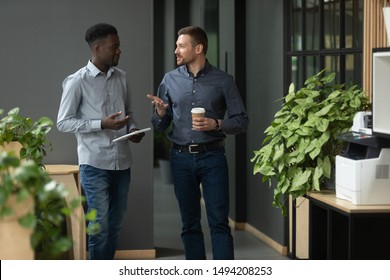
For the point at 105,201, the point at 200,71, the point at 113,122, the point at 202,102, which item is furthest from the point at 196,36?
the point at 105,201

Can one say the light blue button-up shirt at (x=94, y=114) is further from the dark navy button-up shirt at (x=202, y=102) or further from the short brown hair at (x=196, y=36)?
the short brown hair at (x=196, y=36)

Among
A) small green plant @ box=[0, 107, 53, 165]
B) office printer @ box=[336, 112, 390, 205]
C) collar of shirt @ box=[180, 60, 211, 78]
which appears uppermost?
collar of shirt @ box=[180, 60, 211, 78]

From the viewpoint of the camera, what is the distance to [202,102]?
183 inches

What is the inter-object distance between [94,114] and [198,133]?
1.89 feet

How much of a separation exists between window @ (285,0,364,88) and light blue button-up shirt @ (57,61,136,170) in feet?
4.62

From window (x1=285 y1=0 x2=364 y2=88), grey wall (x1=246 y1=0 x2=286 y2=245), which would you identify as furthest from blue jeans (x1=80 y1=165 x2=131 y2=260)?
grey wall (x1=246 y1=0 x2=286 y2=245)

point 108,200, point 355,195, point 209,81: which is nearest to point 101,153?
point 108,200

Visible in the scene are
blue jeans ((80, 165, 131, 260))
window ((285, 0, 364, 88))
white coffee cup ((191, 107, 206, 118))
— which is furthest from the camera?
window ((285, 0, 364, 88))

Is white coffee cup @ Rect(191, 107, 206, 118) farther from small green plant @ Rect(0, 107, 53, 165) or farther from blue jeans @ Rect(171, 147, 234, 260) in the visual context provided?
small green plant @ Rect(0, 107, 53, 165)

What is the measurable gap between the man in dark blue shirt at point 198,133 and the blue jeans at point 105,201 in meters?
0.32

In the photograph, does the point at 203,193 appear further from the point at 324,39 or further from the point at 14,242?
the point at 14,242

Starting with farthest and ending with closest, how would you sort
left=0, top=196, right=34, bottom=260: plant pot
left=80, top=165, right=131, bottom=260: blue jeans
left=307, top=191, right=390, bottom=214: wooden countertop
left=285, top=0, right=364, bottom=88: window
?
left=285, top=0, right=364, bottom=88: window → left=80, top=165, right=131, bottom=260: blue jeans → left=307, top=191, right=390, bottom=214: wooden countertop → left=0, top=196, right=34, bottom=260: plant pot

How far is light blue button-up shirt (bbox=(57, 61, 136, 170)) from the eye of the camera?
4.55 metres
